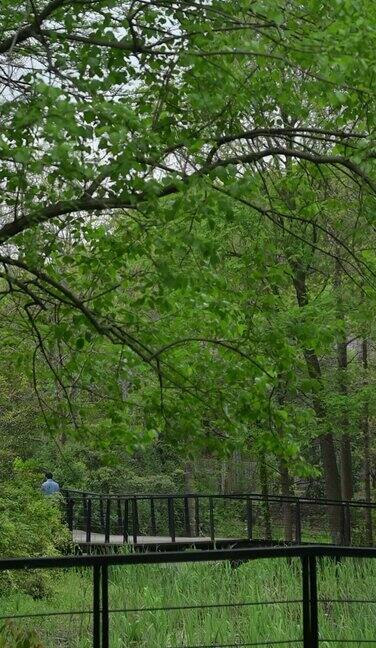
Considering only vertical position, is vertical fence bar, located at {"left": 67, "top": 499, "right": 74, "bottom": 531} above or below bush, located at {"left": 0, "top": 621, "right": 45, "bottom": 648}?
above

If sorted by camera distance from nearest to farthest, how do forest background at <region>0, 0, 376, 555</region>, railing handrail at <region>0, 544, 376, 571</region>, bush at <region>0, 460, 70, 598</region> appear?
railing handrail at <region>0, 544, 376, 571</region> → forest background at <region>0, 0, 376, 555</region> → bush at <region>0, 460, 70, 598</region>

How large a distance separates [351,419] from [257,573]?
10.5 metres

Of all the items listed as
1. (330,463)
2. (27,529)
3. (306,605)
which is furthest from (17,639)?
(330,463)

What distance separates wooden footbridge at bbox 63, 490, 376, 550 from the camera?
1959 centimetres

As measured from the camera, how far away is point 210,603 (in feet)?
30.8

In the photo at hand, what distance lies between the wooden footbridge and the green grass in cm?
665

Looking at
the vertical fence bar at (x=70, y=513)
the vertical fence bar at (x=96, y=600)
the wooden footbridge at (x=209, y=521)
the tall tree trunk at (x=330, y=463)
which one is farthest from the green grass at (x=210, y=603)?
the vertical fence bar at (x=70, y=513)

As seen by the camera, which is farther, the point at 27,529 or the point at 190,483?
the point at 190,483

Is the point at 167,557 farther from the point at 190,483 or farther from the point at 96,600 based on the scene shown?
the point at 190,483

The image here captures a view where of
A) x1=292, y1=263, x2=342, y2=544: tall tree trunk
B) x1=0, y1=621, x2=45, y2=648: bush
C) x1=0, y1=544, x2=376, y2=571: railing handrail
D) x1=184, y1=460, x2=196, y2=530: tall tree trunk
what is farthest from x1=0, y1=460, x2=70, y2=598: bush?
x1=184, y1=460, x2=196, y2=530: tall tree trunk

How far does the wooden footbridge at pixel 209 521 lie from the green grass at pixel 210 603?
6.65m

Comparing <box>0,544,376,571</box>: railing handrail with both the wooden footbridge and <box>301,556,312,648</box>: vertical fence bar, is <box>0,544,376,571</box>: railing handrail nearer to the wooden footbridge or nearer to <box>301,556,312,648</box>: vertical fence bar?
<box>301,556,312,648</box>: vertical fence bar

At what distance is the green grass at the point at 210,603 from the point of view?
7.88m

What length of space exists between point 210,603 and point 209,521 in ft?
70.0
